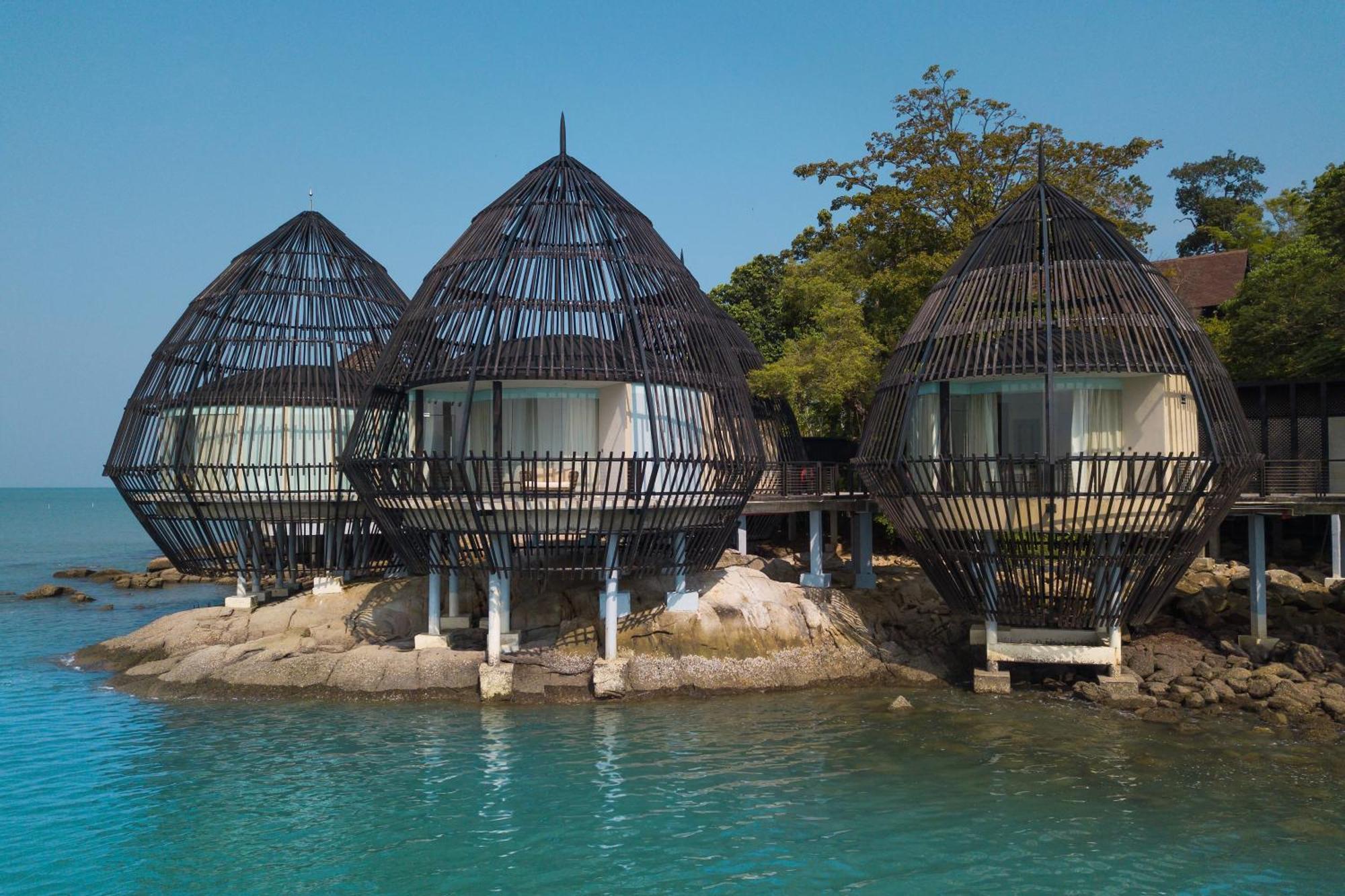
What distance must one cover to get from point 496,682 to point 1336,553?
22.2 m

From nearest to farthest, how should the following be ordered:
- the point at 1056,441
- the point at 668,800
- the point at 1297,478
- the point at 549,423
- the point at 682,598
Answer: the point at 668,800, the point at 1056,441, the point at 549,423, the point at 682,598, the point at 1297,478

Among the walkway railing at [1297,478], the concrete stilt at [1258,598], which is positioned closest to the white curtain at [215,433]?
the concrete stilt at [1258,598]

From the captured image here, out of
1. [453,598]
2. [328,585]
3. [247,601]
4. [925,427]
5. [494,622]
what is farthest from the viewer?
[247,601]

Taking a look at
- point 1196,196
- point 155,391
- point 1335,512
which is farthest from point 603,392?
point 1196,196

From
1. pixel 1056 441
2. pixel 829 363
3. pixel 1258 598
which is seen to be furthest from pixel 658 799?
pixel 829 363

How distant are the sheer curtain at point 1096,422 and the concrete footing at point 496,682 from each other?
13.8 m

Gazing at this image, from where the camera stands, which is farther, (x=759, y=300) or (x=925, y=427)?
(x=759, y=300)

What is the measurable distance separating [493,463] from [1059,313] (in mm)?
13256

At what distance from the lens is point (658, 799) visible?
17.1 meters

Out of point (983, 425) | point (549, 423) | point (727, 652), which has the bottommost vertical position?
point (727, 652)

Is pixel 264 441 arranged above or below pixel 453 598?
above

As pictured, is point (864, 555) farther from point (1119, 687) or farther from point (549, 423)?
point (549, 423)

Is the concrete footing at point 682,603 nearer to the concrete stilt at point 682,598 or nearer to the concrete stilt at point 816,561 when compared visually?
the concrete stilt at point 682,598

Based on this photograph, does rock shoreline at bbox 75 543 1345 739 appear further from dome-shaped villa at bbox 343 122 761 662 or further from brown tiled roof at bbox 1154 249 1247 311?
brown tiled roof at bbox 1154 249 1247 311
